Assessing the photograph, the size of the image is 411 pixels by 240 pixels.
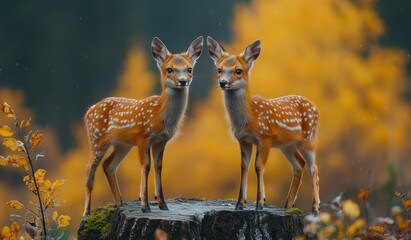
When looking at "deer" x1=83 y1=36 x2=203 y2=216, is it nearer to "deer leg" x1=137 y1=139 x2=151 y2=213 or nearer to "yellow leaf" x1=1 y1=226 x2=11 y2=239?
"deer leg" x1=137 y1=139 x2=151 y2=213

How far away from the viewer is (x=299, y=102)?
20.3 feet

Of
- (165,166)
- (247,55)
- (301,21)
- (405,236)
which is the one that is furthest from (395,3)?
(405,236)

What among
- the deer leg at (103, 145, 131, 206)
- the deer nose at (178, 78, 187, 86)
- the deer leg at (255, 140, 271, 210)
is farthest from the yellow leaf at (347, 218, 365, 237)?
the deer leg at (103, 145, 131, 206)

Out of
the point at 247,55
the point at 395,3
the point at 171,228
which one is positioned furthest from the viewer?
the point at 395,3

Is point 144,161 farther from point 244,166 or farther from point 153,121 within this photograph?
point 244,166

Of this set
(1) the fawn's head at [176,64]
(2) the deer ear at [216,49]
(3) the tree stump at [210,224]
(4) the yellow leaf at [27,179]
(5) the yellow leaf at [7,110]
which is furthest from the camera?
(2) the deer ear at [216,49]

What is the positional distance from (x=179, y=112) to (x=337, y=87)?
260 inches

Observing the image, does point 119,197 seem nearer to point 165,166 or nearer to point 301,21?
point 165,166

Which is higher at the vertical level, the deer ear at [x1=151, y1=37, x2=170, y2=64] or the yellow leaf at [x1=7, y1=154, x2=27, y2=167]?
the deer ear at [x1=151, y1=37, x2=170, y2=64]

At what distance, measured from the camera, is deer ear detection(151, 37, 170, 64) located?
17.9 ft

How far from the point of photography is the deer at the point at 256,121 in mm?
5246

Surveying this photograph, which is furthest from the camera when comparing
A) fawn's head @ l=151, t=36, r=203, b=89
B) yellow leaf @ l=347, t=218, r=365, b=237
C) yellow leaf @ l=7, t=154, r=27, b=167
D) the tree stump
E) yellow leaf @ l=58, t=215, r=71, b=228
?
fawn's head @ l=151, t=36, r=203, b=89

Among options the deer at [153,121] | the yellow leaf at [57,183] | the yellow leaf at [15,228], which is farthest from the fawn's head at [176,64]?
the yellow leaf at [15,228]

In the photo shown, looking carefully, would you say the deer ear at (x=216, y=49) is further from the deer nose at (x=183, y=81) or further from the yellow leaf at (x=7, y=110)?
the yellow leaf at (x=7, y=110)
